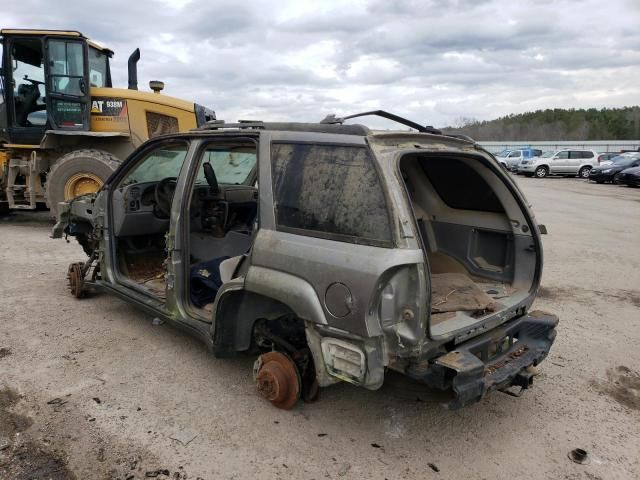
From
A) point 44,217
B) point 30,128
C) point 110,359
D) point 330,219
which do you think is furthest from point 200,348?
point 44,217

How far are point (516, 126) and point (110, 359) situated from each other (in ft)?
299

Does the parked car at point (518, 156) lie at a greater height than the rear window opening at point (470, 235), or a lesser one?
greater

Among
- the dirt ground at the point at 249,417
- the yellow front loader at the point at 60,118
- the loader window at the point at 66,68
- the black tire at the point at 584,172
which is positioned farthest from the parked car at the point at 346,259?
the black tire at the point at 584,172

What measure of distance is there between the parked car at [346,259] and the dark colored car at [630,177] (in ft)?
73.6

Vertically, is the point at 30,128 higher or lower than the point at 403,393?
higher

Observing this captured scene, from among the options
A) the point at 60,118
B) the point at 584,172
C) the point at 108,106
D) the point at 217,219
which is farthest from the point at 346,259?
the point at 584,172

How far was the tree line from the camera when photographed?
236 ft

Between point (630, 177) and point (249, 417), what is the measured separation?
2448 centimetres

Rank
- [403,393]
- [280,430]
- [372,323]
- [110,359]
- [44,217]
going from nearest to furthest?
[372,323]
[280,430]
[403,393]
[110,359]
[44,217]

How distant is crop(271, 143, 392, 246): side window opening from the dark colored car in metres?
23.9

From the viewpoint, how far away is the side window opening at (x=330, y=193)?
254 centimetres

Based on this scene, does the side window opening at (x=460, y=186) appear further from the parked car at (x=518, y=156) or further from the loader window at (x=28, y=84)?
the parked car at (x=518, y=156)

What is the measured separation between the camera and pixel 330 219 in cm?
268

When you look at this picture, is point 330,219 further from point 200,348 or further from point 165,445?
point 200,348
